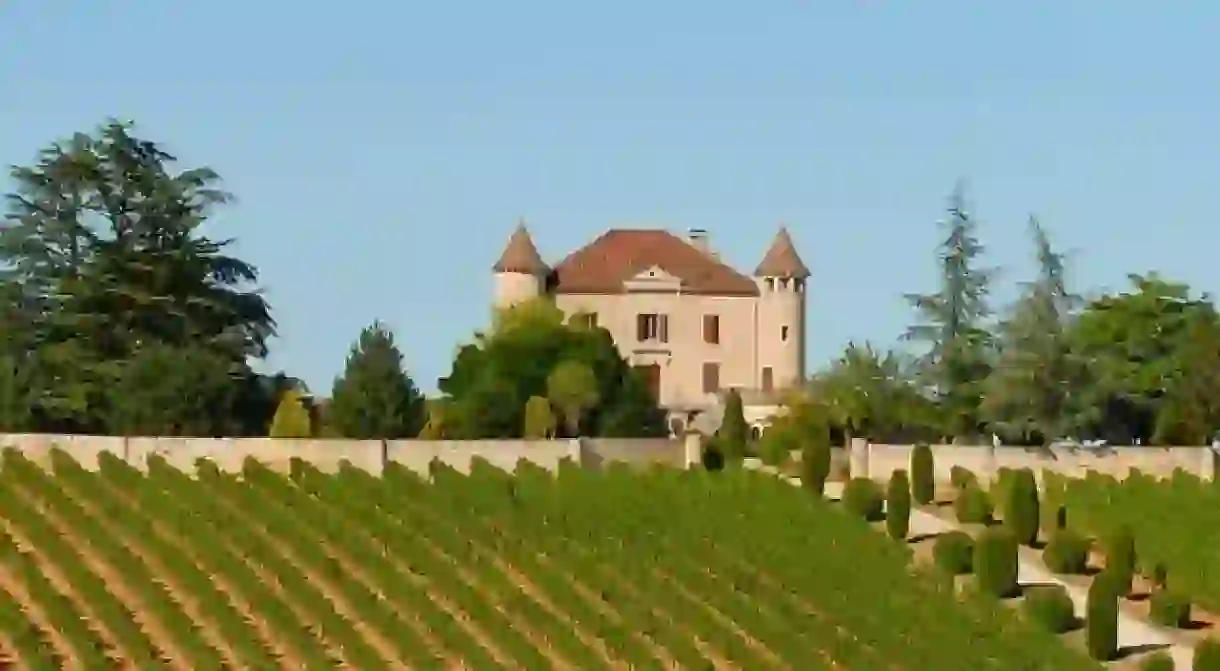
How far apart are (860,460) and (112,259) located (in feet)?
59.8

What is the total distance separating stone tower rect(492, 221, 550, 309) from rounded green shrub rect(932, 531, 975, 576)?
34.3m

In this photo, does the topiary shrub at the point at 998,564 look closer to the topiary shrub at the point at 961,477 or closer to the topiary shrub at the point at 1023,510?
the topiary shrub at the point at 1023,510

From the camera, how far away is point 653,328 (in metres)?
73.8

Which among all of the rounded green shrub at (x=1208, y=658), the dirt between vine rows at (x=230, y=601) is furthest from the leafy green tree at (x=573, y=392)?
the rounded green shrub at (x=1208, y=658)

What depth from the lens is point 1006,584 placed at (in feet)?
124

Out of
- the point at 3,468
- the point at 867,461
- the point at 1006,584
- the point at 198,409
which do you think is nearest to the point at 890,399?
the point at 867,461

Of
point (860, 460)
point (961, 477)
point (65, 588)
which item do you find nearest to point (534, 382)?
point (860, 460)

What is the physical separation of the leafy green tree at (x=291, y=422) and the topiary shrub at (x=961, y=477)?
1251cm

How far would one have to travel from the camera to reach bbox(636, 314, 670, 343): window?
73688 millimetres

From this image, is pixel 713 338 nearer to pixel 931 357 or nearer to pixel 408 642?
pixel 931 357

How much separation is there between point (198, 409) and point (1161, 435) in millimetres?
20971

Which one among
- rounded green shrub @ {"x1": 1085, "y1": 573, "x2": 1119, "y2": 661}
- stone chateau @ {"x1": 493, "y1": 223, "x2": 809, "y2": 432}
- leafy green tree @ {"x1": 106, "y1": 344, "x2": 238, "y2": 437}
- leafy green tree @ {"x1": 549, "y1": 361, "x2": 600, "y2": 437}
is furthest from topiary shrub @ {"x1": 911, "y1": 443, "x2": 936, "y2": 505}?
stone chateau @ {"x1": 493, "y1": 223, "x2": 809, "y2": 432}

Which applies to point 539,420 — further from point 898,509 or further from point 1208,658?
point 1208,658

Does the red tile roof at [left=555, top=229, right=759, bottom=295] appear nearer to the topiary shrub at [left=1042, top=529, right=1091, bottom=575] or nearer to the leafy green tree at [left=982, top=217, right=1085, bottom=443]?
the leafy green tree at [left=982, top=217, right=1085, bottom=443]
